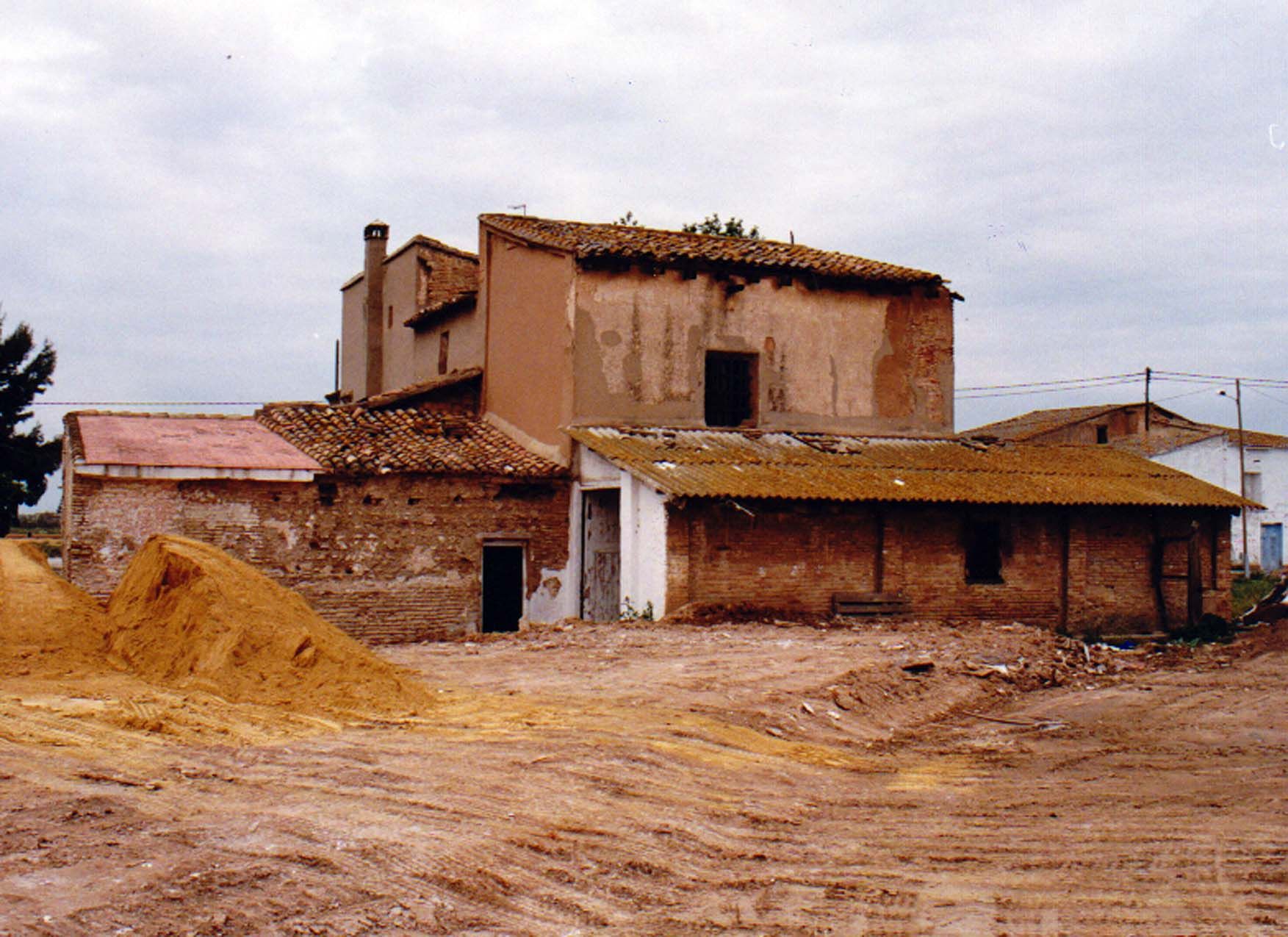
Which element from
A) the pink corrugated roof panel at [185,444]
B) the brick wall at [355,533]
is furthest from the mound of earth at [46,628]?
the pink corrugated roof panel at [185,444]

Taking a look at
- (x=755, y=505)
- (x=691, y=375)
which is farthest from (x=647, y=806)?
(x=691, y=375)

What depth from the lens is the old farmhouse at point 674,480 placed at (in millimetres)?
19531

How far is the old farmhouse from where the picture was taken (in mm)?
19531

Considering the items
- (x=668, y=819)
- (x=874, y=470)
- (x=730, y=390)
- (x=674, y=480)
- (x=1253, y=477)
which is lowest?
(x=668, y=819)

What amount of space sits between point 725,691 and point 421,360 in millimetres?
17972

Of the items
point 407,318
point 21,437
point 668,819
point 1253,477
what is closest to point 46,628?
point 668,819

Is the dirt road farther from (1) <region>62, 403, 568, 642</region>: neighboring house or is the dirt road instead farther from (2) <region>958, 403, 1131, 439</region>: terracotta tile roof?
(2) <region>958, 403, 1131, 439</region>: terracotta tile roof

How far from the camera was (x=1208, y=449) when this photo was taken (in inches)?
1761

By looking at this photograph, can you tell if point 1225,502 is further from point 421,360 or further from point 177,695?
point 177,695

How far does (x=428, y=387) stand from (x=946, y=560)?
1025 centimetres

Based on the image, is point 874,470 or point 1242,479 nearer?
point 874,470

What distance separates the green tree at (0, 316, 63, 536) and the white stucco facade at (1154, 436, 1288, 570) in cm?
3814

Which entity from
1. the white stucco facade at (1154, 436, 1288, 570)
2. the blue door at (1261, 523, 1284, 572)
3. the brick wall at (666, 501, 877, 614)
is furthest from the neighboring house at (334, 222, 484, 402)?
the blue door at (1261, 523, 1284, 572)

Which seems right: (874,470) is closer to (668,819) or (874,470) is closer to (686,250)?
(686,250)
